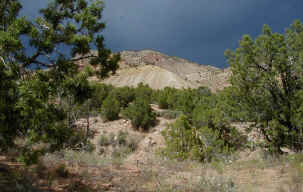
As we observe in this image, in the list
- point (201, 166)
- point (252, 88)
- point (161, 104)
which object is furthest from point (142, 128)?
point (201, 166)

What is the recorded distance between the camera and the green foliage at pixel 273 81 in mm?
9281

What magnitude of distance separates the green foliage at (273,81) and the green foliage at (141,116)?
50.0ft

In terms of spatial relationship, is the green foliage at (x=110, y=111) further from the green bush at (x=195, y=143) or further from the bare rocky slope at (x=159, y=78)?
the bare rocky slope at (x=159, y=78)

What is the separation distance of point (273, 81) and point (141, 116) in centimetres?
1660

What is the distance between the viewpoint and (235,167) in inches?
268

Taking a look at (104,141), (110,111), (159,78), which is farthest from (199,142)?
(159,78)

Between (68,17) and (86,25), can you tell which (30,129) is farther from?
(68,17)

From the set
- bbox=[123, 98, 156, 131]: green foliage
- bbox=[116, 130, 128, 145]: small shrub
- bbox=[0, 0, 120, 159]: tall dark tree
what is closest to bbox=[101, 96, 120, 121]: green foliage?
bbox=[123, 98, 156, 131]: green foliage

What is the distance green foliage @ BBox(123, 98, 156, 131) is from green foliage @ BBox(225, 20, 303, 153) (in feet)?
50.0

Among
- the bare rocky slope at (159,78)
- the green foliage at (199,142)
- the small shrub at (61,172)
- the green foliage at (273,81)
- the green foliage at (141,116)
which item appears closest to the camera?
the small shrub at (61,172)

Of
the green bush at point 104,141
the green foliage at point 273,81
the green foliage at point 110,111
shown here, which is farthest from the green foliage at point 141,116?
the green foliage at point 273,81

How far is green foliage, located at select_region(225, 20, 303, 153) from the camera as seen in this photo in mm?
9281

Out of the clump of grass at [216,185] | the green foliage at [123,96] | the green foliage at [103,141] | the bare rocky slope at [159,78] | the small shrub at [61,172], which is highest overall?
the bare rocky slope at [159,78]

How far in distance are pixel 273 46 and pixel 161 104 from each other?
2306 cm
